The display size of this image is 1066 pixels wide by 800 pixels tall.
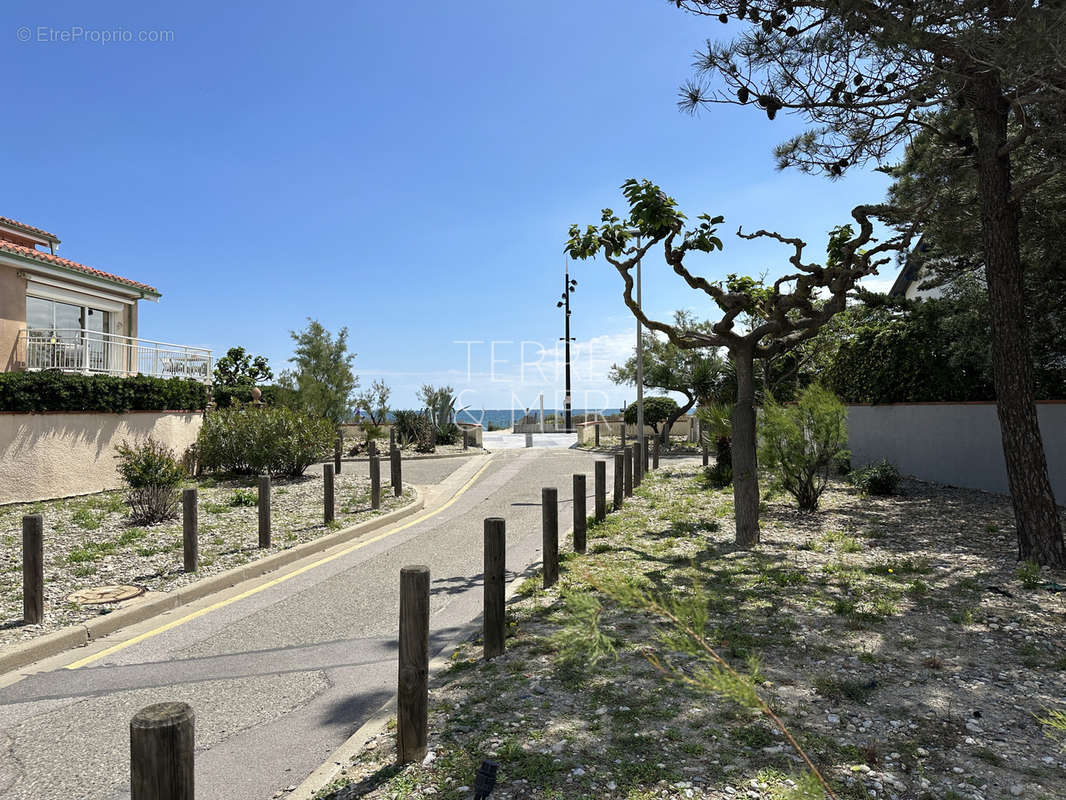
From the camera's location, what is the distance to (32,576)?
20.4 ft

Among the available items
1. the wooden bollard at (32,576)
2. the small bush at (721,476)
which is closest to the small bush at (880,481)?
the small bush at (721,476)

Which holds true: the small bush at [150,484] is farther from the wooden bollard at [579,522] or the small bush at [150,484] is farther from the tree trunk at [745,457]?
the tree trunk at [745,457]

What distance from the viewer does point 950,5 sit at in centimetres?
693

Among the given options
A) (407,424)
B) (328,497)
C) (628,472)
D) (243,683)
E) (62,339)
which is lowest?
(243,683)

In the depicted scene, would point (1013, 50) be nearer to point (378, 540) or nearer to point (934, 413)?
point (378, 540)

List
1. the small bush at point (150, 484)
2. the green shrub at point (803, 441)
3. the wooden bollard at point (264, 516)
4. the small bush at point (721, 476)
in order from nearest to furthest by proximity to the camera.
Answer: the wooden bollard at point (264, 516), the small bush at point (150, 484), the green shrub at point (803, 441), the small bush at point (721, 476)

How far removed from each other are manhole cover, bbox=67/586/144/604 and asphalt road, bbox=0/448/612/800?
62 centimetres

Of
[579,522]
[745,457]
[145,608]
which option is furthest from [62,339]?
[745,457]

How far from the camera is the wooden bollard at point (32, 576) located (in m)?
6.19

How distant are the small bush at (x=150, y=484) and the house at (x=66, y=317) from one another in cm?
495

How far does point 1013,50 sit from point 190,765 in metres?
7.99

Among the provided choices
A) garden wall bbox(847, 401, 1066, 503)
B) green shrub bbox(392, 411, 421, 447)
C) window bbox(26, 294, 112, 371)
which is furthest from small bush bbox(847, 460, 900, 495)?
green shrub bbox(392, 411, 421, 447)

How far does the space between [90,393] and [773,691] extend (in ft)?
52.8

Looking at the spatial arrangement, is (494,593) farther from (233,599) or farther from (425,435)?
(425,435)
